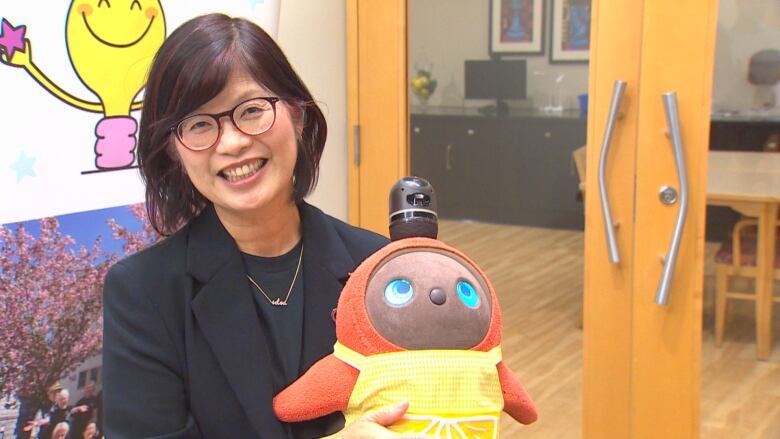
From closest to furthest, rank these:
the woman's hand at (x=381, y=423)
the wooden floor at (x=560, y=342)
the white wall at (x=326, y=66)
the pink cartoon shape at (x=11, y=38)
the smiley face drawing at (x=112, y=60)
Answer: the woman's hand at (x=381, y=423) → the pink cartoon shape at (x=11, y=38) → the smiley face drawing at (x=112, y=60) → the wooden floor at (x=560, y=342) → the white wall at (x=326, y=66)

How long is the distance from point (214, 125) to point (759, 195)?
1.48 m

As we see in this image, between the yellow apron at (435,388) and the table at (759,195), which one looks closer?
the yellow apron at (435,388)

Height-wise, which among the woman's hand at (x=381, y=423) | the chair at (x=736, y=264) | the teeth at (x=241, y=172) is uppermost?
the teeth at (x=241, y=172)

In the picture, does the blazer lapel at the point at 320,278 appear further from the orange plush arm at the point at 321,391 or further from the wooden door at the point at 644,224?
the wooden door at the point at 644,224

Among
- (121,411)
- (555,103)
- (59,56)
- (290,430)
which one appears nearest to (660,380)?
(555,103)

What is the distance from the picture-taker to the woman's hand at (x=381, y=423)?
3.43ft

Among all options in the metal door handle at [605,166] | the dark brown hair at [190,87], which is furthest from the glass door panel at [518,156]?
the dark brown hair at [190,87]

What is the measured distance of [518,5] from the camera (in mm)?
2387

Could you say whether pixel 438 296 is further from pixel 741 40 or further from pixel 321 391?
pixel 741 40

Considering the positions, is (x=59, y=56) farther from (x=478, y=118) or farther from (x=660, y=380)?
(x=660, y=380)

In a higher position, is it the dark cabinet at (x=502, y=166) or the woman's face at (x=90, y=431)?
the dark cabinet at (x=502, y=166)

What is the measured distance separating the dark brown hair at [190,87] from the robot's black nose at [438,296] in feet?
1.40

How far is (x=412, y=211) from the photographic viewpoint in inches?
46.8

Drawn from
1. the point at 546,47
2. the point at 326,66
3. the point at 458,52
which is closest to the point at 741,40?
the point at 546,47
